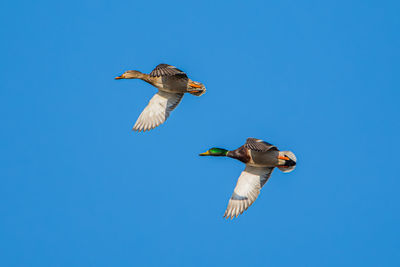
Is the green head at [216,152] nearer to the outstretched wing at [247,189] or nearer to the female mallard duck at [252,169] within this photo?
the female mallard duck at [252,169]

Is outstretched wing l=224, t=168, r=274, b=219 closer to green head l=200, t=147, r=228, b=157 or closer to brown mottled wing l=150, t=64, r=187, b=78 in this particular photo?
green head l=200, t=147, r=228, b=157

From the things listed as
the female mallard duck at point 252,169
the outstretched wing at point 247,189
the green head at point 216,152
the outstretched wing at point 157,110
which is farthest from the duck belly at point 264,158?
the outstretched wing at point 157,110

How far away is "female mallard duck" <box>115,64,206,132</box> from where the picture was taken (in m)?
17.4

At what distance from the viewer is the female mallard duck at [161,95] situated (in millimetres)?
17406

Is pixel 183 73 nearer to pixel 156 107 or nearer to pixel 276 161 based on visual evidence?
pixel 156 107

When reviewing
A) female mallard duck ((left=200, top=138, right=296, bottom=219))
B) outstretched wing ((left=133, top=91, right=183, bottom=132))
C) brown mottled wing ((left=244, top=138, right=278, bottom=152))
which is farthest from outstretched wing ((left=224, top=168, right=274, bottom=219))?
outstretched wing ((left=133, top=91, right=183, bottom=132))

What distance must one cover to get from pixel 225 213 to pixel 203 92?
337 centimetres

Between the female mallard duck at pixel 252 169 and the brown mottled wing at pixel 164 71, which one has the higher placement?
the brown mottled wing at pixel 164 71

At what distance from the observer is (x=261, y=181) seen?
54.4 ft

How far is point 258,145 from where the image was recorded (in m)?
15.3

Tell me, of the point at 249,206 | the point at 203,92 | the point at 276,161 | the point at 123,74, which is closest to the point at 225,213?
the point at 249,206

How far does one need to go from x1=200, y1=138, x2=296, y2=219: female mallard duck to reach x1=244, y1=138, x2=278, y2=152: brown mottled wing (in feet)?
0.30

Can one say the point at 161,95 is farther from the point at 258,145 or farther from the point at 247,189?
the point at 258,145

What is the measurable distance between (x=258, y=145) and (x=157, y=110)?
12.6 ft
